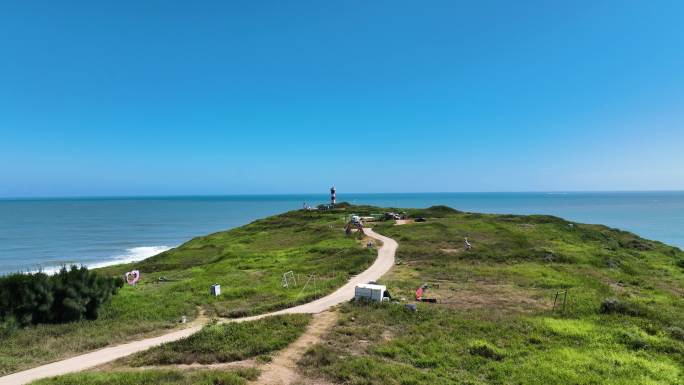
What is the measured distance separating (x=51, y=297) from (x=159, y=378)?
1102cm

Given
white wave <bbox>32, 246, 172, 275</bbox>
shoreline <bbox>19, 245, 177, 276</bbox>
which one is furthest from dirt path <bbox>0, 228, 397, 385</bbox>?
white wave <bbox>32, 246, 172, 275</bbox>

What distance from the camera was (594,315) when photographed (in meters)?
19.0

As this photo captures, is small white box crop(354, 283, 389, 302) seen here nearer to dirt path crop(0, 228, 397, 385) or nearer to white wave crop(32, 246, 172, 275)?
dirt path crop(0, 228, 397, 385)

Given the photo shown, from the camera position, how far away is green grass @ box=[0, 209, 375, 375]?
16.0 meters

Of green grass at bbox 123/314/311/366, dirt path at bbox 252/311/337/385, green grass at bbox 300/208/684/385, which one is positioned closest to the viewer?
dirt path at bbox 252/311/337/385

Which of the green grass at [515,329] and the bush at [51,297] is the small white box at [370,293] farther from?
the bush at [51,297]

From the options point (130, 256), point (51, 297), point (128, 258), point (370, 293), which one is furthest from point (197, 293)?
point (130, 256)

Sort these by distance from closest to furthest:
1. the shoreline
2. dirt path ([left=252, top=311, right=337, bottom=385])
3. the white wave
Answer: dirt path ([left=252, top=311, right=337, bottom=385]) → the shoreline → the white wave

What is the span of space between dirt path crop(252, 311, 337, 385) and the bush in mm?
12320

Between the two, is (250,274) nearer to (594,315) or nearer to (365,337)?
(365,337)

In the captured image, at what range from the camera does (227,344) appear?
15.1 m

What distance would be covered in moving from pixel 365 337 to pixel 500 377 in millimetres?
5664

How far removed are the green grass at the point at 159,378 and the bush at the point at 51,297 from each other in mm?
7971

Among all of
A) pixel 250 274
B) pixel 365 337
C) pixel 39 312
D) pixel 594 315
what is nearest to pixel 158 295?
pixel 39 312
